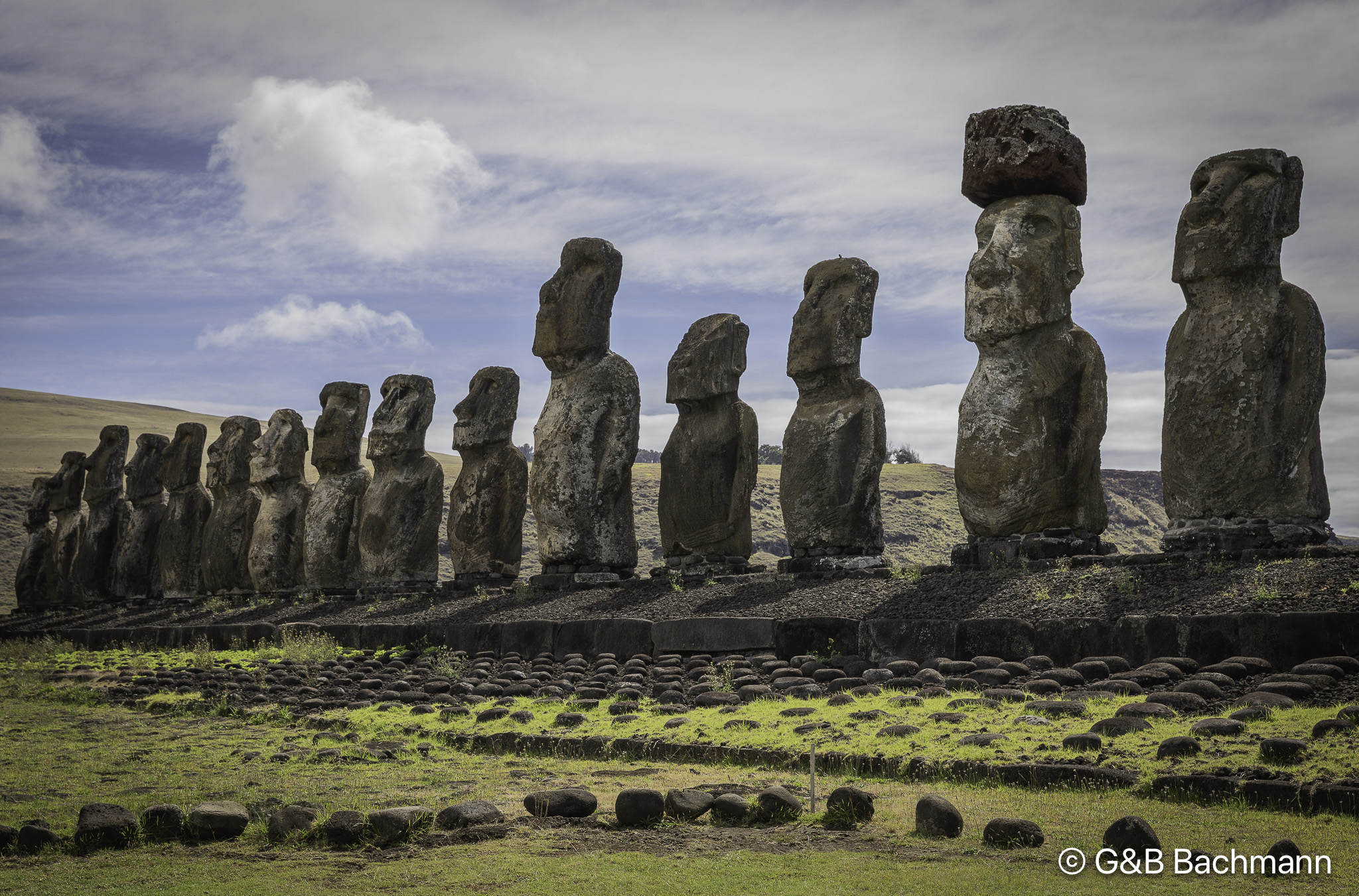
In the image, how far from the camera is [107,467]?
24.7 metres

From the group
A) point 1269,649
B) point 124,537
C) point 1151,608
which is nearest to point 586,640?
point 1151,608

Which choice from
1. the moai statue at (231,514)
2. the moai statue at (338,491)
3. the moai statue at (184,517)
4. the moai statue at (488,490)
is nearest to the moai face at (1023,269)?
the moai statue at (488,490)

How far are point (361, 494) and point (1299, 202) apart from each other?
1308 centimetres

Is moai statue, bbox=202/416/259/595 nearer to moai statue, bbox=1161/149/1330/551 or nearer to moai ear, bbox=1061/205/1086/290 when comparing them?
moai ear, bbox=1061/205/1086/290

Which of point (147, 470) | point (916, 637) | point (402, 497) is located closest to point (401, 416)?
point (402, 497)

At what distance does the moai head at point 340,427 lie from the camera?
725 inches

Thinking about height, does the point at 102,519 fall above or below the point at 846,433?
below

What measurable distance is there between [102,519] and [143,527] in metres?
1.55

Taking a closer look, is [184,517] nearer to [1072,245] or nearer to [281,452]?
[281,452]

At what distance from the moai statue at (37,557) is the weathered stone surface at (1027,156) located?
22440mm

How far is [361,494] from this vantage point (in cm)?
1803

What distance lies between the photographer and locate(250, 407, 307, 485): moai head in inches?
769

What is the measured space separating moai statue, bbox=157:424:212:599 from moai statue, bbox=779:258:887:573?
44.1 ft

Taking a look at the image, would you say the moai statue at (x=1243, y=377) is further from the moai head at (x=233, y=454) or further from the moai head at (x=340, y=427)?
the moai head at (x=233, y=454)
